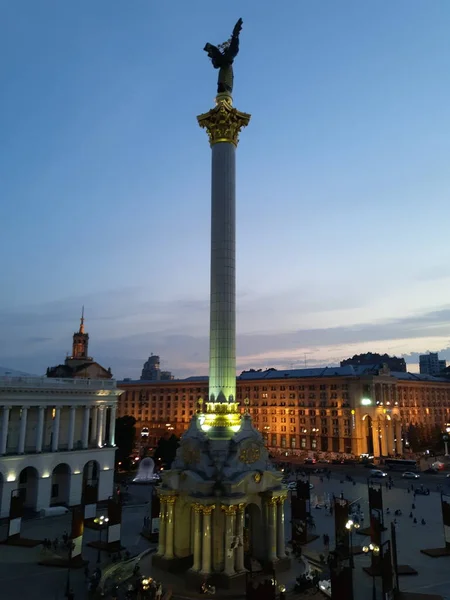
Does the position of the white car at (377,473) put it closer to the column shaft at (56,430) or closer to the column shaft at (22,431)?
the column shaft at (56,430)

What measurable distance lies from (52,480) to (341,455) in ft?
254

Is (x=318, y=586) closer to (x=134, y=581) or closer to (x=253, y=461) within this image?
(x=253, y=461)

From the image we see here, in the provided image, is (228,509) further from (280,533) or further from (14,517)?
(14,517)

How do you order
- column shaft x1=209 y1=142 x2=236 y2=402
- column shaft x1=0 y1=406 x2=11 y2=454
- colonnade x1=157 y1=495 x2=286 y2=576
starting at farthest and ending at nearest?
column shaft x1=0 y1=406 x2=11 y2=454 → column shaft x1=209 y1=142 x2=236 y2=402 → colonnade x1=157 y1=495 x2=286 y2=576

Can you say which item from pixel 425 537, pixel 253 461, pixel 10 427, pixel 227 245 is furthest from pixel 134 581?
pixel 10 427

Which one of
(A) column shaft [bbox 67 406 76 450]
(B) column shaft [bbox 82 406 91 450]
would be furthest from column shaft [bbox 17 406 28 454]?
(B) column shaft [bbox 82 406 91 450]

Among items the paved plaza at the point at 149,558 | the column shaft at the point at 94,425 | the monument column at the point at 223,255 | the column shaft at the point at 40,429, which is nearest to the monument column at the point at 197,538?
the paved plaza at the point at 149,558

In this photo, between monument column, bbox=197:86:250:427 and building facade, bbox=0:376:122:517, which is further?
building facade, bbox=0:376:122:517

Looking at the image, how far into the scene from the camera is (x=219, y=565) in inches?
1377

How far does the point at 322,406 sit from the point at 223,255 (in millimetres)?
99662

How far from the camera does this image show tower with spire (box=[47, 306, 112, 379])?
113188mm

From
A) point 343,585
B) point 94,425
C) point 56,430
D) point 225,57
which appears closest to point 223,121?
point 225,57

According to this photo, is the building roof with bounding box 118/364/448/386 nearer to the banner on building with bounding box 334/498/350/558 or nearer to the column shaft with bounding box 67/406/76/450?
the column shaft with bounding box 67/406/76/450

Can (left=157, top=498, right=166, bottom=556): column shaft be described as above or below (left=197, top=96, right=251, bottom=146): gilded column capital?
below
